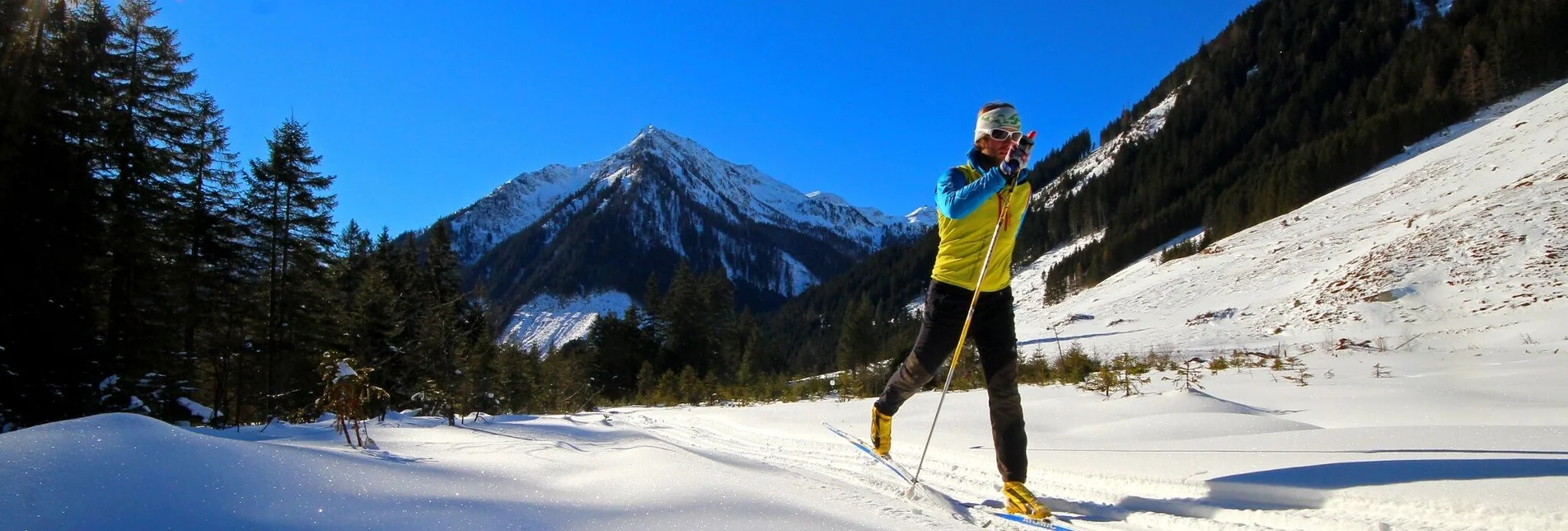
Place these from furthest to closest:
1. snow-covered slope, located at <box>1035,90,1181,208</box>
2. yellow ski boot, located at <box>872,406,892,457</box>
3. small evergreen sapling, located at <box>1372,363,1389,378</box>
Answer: snow-covered slope, located at <box>1035,90,1181,208</box> < small evergreen sapling, located at <box>1372,363,1389,378</box> < yellow ski boot, located at <box>872,406,892,457</box>

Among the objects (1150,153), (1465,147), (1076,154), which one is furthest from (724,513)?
(1076,154)

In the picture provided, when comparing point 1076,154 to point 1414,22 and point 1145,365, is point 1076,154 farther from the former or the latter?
point 1145,365

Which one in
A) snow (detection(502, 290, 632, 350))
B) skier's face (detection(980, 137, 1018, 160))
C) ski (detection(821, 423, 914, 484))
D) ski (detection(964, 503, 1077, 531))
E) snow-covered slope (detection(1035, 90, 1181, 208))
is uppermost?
snow-covered slope (detection(1035, 90, 1181, 208))

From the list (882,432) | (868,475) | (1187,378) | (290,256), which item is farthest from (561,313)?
(868,475)

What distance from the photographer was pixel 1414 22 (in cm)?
6525

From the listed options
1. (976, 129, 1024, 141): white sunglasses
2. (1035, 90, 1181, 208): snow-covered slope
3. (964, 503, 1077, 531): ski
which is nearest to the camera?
(964, 503, 1077, 531): ski

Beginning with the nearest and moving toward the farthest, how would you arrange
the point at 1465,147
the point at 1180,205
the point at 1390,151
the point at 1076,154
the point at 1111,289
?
1. the point at 1465,147
2. the point at 1111,289
3. the point at 1390,151
4. the point at 1180,205
5. the point at 1076,154

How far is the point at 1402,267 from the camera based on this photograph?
14.9 meters

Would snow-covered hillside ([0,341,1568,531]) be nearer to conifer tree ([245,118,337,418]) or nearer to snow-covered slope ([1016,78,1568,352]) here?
snow-covered slope ([1016,78,1568,352])

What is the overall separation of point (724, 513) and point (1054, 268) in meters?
63.5

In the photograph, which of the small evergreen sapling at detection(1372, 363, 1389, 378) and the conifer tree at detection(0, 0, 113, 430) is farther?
the conifer tree at detection(0, 0, 113, 430)

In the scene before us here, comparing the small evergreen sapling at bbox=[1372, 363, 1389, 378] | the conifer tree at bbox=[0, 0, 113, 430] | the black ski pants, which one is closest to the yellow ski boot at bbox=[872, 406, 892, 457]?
the black ski pants

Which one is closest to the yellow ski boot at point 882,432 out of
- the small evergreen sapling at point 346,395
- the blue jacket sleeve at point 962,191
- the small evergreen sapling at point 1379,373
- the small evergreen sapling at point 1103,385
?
the blue jacket sleeve at point 962,191

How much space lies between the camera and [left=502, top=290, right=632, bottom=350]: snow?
123 m
